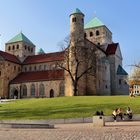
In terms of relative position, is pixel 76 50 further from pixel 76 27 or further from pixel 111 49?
pixel 111 49

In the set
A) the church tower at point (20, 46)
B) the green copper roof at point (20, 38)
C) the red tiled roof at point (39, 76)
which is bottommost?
the red tiled roof at point (39, 76)

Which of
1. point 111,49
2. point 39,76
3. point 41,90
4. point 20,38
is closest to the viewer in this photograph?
point 41,90

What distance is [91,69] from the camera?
75.2m

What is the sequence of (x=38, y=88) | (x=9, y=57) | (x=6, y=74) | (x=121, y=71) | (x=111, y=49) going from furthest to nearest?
(x=9, y=57) → (x=6, y=74) → (x=111, y=49) → (x=121, y=71) → (x=38, y=88)

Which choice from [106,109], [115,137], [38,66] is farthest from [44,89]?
[115,137]

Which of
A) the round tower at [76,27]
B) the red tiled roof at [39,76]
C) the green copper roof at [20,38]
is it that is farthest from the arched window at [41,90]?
the green copper roof at [20,38]

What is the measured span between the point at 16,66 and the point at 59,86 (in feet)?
69.7

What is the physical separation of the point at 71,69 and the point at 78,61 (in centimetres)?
272

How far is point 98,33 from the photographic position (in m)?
94.2

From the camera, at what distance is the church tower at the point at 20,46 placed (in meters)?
105

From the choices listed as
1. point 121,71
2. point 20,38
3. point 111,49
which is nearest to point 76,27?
point 111,49

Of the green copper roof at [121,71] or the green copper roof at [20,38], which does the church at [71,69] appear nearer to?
the green copper roof at [121,71]

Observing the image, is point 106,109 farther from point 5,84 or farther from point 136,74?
point 5,84

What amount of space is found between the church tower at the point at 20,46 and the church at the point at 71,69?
339mm
